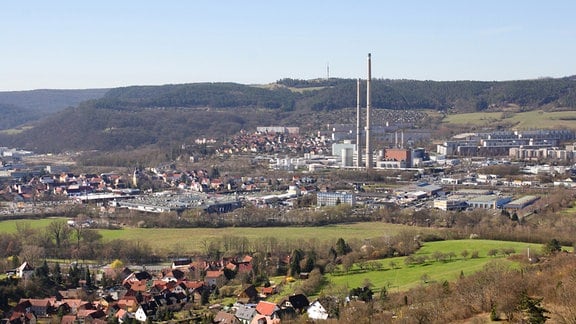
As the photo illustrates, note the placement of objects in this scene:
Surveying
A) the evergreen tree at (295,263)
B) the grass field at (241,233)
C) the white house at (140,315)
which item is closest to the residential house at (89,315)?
the white house at (140,315)

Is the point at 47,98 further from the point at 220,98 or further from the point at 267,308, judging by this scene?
the point at 267,308

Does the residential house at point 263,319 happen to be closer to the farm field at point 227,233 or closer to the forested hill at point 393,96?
the farm field at point 227,233

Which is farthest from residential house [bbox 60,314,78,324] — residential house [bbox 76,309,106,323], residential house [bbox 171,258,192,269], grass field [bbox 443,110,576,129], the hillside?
the hillside

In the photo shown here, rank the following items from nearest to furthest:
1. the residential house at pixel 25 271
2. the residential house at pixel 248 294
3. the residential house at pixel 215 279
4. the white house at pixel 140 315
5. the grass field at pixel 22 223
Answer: the white house at pixel 140 315, the residential house at pixel 248 294, the residential house at pixel 215 279, the residential house at pixel 25 271, the grass field at pixel 22 223

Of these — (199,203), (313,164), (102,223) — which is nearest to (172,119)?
(313,164)

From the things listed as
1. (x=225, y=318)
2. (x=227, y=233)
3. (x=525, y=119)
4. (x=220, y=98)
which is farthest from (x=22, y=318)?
(x=220, y=98)

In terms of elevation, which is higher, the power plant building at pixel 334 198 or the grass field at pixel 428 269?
the grass field at pixel 428 269
